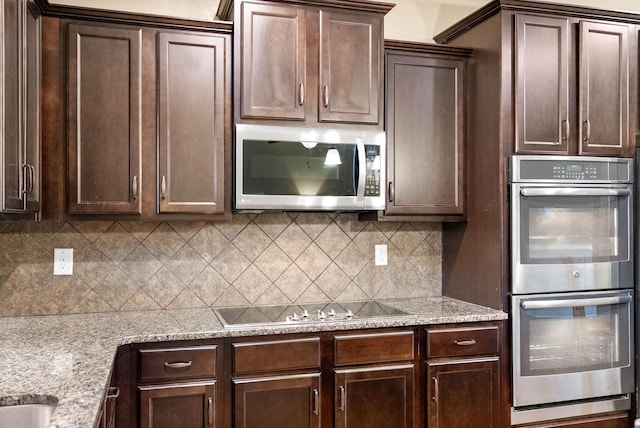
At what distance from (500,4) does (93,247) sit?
7.55 feet

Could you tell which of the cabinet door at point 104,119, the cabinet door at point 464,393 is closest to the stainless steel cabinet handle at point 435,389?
the cabinet door at point 464,393

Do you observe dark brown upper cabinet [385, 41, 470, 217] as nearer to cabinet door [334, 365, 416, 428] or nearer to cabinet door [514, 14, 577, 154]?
cabinet door [514, 14, 577, 154]

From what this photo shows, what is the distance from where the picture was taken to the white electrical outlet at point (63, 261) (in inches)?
105

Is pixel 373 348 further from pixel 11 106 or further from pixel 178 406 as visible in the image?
pixel 11 106

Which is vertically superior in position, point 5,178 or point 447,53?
point 447,53

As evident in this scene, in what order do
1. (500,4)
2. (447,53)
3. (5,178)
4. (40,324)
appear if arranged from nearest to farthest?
1. (5,178)
2. (40,324)
3. (500,4)
4. (447,53)

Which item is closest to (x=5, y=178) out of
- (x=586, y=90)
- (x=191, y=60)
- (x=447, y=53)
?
(x=191, y=60)

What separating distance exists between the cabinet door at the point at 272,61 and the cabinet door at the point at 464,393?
1.39 m

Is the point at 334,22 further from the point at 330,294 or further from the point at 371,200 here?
the point at 330,294

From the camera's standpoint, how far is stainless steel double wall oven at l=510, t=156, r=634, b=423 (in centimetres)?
267

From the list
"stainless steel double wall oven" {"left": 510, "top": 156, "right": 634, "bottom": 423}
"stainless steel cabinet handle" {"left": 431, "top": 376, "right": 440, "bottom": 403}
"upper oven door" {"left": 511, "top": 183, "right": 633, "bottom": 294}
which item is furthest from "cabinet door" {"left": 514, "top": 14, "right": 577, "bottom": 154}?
"stainless steel cabinet handle" {"left": 431, "top": 376, "right": 440, "bottom": 403}

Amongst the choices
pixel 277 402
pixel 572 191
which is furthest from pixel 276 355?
pixel 572 191

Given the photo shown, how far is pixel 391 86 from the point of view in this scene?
283 cm

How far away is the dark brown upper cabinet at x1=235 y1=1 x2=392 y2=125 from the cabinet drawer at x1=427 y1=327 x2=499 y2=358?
3.53 feet
